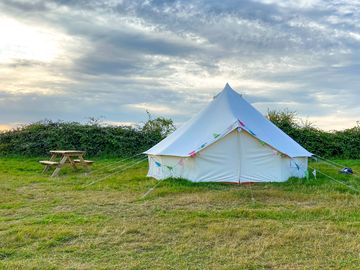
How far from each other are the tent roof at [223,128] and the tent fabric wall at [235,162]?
5.3 inches

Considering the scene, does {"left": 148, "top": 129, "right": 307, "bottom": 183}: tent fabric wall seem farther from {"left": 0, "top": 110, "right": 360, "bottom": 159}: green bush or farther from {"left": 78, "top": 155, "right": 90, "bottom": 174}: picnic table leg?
{"left": 0, "top": 110, "right": 360, "bottom": 159}: green bush

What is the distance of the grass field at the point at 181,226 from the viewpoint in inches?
150

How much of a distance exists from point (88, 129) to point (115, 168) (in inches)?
137

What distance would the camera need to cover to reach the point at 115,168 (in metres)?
11.3

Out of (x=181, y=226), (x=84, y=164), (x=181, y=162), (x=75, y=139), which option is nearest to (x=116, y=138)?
(x=75, y=139)

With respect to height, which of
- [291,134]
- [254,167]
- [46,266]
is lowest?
[46,266]

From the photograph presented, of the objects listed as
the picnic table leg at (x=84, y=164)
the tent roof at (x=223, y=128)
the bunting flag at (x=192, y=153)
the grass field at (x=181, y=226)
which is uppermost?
the tent roof at (x=223, y=128)

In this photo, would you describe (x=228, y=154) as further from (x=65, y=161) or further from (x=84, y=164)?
(x=65, y=161)

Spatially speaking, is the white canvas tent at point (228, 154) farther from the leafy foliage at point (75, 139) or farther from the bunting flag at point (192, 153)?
the leafy foliage at point (75, 139)

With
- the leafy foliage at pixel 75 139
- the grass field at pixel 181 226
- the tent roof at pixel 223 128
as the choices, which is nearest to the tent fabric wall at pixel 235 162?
the tent roof at pixel 223 128

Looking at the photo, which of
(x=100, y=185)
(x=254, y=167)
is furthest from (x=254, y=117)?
(x=100, y=185)

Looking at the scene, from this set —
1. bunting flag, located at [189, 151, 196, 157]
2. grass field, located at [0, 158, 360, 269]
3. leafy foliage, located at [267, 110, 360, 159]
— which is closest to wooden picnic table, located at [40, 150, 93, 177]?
grass field, located at [0, 158, 360, 269]

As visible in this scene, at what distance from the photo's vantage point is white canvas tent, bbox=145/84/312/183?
8.39 metres

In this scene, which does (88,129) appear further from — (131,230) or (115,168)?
(131,230)
